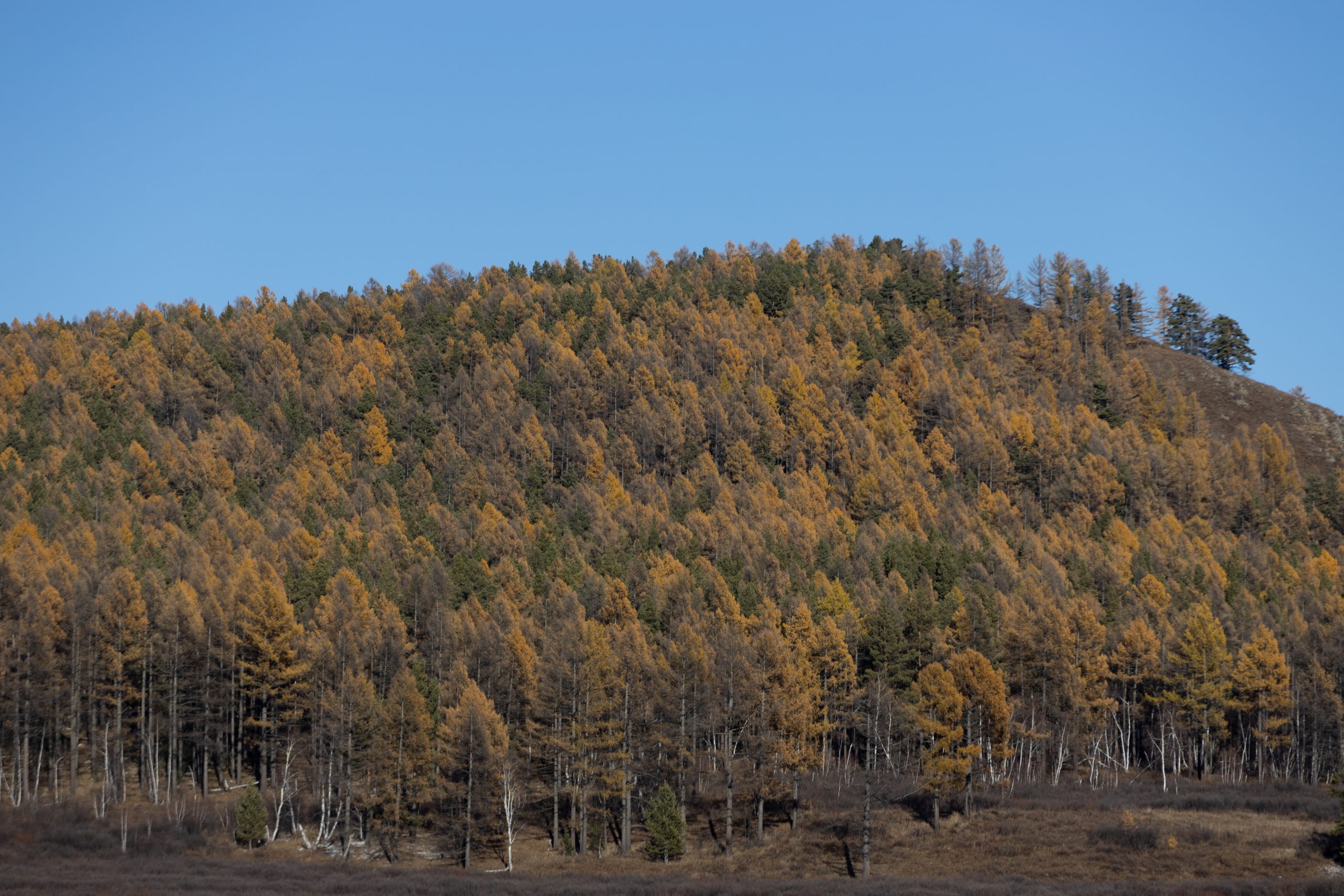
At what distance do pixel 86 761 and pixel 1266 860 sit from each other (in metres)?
72.7

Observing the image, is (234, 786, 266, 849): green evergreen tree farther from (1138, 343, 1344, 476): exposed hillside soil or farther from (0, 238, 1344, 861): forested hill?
(1138, 343, 1344, 476): exposed hillside soil

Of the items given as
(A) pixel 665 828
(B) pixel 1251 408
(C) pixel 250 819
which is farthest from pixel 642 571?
(B) pixel 1251 408

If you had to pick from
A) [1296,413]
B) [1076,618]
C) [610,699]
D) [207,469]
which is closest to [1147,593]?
[1076,618]

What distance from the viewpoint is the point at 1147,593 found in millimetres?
102875

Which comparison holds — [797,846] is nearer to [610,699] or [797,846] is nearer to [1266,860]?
[610,699]

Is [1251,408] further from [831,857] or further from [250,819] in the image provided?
[250,819]

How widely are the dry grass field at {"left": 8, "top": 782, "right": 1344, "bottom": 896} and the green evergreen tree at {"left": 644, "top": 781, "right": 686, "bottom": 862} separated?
1.02 m

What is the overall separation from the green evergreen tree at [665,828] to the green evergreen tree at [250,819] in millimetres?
20741

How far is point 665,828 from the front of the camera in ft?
215

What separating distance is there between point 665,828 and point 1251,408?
145646 mm

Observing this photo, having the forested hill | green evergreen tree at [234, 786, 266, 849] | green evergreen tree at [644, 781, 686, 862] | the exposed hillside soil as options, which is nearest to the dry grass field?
green evergreen tree at [234, 786, 266, 849]

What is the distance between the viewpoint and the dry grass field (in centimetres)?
5209

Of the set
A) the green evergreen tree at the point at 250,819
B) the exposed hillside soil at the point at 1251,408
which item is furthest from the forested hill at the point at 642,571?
the green evergreen tree at the point at 250,819

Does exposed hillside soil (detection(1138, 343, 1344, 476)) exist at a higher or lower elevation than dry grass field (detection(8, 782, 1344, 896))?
higher
